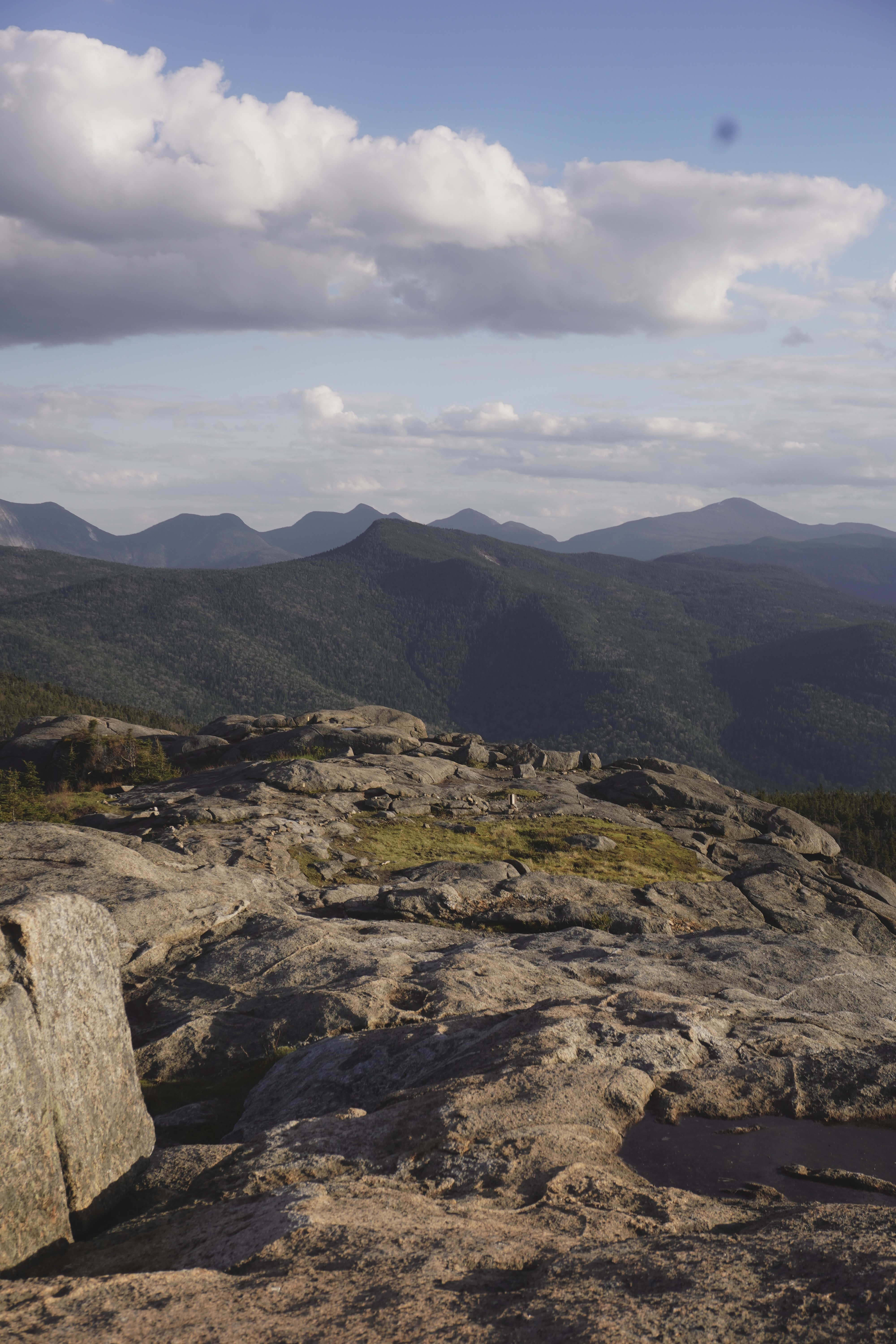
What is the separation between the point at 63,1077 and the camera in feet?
27.9

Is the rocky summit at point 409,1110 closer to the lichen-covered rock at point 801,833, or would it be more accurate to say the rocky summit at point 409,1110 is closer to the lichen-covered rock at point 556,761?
the lichen-covered rock at point 801,833

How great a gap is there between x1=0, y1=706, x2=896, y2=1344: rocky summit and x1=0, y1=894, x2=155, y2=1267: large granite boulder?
0.03 m

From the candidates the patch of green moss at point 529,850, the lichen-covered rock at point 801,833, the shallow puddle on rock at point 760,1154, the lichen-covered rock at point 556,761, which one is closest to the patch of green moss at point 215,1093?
the shallow puddle on rock at point 760,1154

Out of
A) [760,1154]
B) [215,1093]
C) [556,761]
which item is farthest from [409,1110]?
[556,761]

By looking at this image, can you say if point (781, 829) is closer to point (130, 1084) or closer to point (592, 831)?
point (592, 831)

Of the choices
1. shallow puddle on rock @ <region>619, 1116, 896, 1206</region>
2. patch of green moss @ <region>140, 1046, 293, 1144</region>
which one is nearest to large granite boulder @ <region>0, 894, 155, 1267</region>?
patch of green moss @ <region>140, 1046, 293, 1144</region>

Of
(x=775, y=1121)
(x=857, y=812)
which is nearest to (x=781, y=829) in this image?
(x=775, y=1121)

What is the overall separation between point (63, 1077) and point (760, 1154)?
7.97 metres

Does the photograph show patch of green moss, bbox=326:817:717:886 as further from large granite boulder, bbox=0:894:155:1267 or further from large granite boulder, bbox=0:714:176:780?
large granite boulder, bbox=0:714:176:780

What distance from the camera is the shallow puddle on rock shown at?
8227 mm

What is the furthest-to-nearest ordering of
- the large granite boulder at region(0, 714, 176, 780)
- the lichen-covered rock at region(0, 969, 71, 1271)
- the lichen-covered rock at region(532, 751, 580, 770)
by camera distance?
1. the lichen-covered rock at region(532, 751, 580, 770)
2. the large granite boulder at region(0, 714, 176, 780)
3. the lichen-covered rock at region(0, 969, 71, 1271)

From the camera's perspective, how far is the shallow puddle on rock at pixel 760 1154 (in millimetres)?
8227

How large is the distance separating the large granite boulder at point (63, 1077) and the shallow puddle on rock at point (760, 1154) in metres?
5.96

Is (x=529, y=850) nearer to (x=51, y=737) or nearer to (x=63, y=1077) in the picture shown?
(x=63, y=1077)
